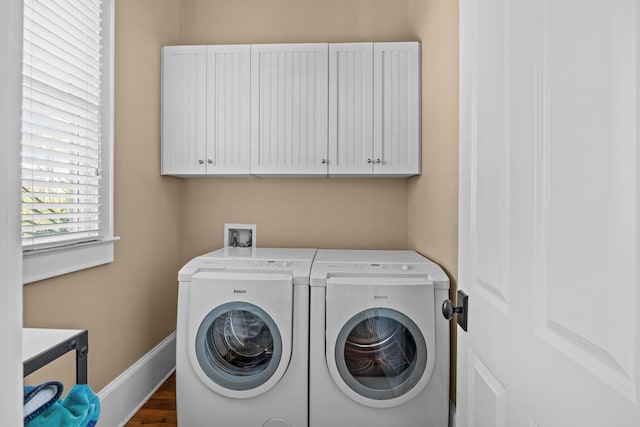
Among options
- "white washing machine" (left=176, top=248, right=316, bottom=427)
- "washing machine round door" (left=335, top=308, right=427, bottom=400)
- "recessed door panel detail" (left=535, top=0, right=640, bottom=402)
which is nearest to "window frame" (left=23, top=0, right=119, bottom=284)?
"white washing machine" (left=176, top=248, right=316, bottom=427)

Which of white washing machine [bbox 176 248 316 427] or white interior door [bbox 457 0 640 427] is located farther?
white washing machine [bbox 176 248 316 427]

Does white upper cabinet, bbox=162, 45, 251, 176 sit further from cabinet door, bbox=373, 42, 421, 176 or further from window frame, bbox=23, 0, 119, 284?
cabinet door, bbox=373, 42, 421, 176

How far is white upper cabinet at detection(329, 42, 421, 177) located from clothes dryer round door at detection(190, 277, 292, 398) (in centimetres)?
99

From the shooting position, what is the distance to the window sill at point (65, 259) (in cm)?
133

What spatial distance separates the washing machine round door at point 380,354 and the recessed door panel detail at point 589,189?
3.80 feet

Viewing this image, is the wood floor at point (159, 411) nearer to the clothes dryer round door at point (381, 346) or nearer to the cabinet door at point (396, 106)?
the clothes dryer round door at point (381, 346)

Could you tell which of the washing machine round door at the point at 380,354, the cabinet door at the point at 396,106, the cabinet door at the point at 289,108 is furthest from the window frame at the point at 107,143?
the cabinet door at the point at 396,106

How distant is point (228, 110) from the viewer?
2.36m

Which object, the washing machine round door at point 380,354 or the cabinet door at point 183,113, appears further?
the cabinet door at point 183,113

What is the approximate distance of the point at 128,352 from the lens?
2.02 meters

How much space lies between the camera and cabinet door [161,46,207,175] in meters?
2.37

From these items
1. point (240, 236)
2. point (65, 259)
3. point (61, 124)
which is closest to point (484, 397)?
point (65, 259)

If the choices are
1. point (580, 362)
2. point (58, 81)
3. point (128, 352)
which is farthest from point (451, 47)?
point (128, 352)

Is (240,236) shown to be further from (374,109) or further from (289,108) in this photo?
(374,109)
